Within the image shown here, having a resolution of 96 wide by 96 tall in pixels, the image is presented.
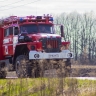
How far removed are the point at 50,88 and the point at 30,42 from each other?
7450 millimetres

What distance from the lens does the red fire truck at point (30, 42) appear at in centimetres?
→ 2033

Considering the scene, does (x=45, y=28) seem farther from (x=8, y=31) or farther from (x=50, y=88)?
(x=50, y=88)

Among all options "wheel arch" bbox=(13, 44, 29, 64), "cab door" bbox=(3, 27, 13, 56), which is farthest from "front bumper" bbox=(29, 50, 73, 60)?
"cab door" bbox=(3, 27, 13, 56)

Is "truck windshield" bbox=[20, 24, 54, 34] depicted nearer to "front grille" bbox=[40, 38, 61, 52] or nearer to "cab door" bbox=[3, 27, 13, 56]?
"cab door" bbox=[3, 27, 13, 56]

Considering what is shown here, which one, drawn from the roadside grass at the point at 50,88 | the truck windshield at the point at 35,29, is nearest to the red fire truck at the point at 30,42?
the truck windshield at the point at 35,29

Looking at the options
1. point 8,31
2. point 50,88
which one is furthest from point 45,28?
point 50,88

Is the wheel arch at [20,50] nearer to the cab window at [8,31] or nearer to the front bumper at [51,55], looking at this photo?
the front bumper at [51,55]

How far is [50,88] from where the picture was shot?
13633 millimetres

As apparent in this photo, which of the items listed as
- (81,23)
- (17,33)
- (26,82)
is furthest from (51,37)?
(81,23)

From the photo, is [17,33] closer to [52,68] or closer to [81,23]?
[52,68]

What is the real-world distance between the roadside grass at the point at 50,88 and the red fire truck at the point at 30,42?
316 centimetres

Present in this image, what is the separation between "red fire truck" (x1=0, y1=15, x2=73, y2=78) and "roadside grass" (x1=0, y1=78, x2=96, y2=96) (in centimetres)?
316

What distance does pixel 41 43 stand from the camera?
20.7 metres

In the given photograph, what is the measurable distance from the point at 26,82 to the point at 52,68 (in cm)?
137
